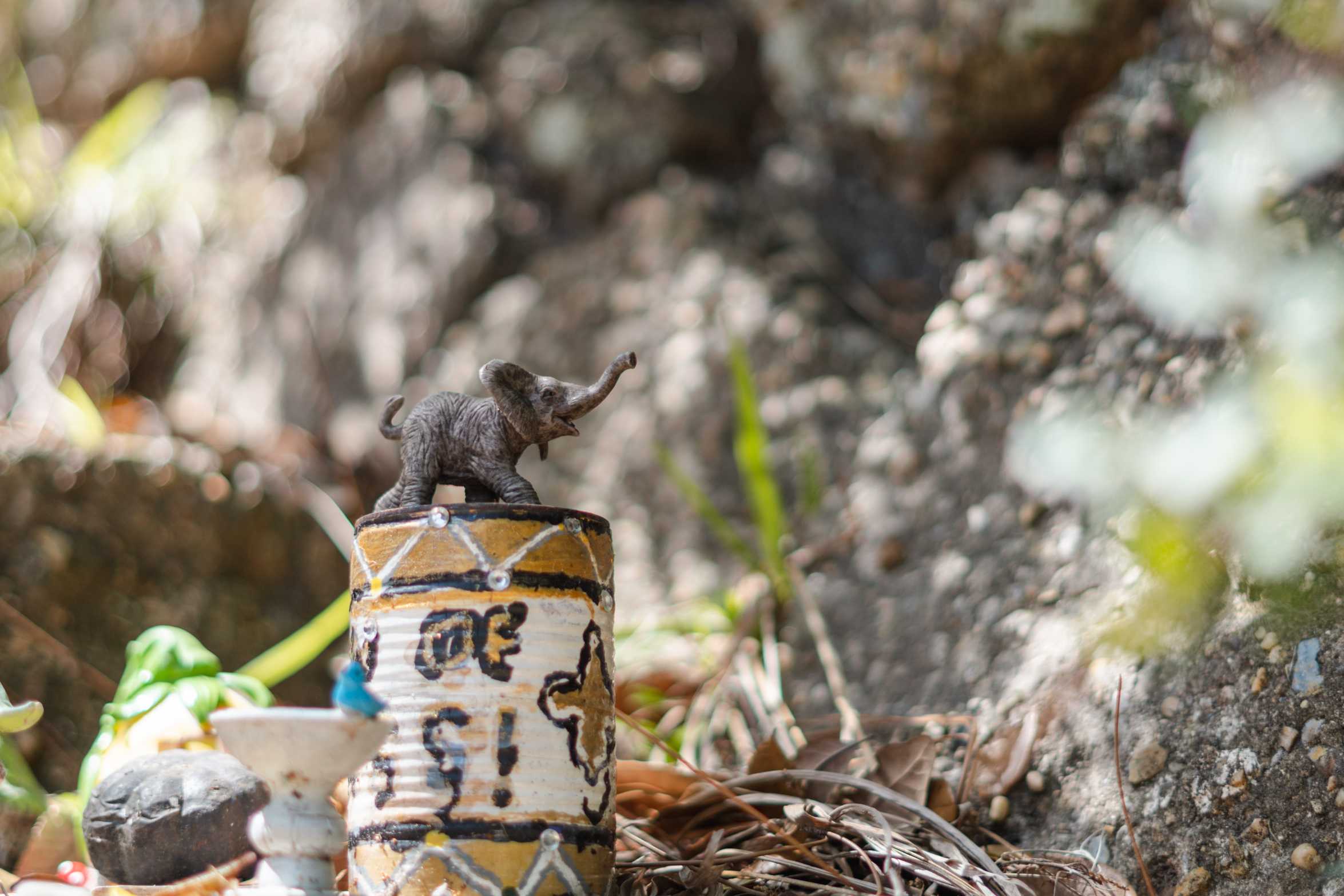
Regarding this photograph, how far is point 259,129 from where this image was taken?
11.5 ft

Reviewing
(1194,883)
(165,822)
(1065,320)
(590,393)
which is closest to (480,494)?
(590,393)

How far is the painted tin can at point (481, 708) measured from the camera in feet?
3.80

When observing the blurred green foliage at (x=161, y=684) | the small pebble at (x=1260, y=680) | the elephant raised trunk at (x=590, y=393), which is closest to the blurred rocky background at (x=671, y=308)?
the small pebble at (x=1260, y=680)

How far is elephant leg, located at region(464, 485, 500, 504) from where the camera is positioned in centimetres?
135

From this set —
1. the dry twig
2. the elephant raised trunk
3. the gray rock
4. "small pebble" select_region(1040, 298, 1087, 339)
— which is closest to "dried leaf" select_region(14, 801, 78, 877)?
the gray rock

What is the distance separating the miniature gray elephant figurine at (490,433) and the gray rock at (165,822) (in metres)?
0.37

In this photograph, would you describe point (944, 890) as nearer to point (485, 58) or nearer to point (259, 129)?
point (485, 58)

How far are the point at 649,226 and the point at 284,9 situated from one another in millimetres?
1538

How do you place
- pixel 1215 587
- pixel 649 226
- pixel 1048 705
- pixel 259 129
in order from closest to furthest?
1. pixel 1215 587
2. pixel 1048 705
3. pixel 649 226
4. pixel 259 129

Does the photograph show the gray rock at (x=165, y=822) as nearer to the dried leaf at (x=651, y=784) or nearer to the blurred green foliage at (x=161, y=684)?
the blurred green foliage at (x=161, y=684)

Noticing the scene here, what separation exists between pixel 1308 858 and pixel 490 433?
0.99 m

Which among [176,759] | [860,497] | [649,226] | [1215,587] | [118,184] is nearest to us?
[176,759]

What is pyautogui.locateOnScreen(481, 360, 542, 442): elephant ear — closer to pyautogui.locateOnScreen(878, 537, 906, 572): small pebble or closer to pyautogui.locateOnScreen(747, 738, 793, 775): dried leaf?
pyautogui.locateOnScreen(747, 738, 793, 775): dried leaf

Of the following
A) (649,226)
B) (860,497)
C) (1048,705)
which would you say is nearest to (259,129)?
(649,226)
